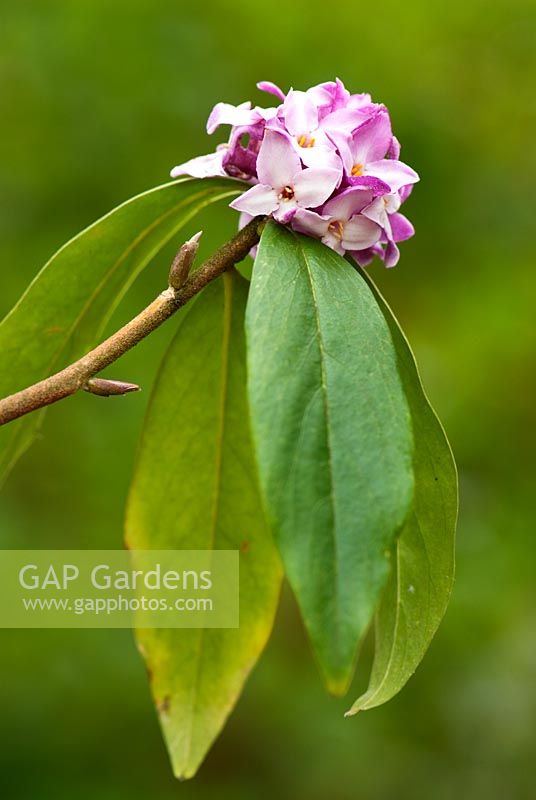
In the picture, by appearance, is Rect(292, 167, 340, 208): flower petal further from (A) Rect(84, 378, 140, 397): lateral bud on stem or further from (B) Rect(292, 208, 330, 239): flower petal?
(A) Rect(84, 378, 140, 397): lateral bud on stem

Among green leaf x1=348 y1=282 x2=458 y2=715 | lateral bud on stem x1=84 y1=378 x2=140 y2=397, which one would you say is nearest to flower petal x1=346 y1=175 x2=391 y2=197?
green leaf x1=348 y1=282 x2=458 y2=715

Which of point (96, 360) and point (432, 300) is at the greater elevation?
point (432, 300)

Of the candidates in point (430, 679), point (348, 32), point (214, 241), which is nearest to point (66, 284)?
point (214, 241)

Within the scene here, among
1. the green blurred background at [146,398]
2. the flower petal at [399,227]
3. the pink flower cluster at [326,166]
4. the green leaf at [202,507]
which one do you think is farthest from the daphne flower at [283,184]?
the green blurred background at [146,398]

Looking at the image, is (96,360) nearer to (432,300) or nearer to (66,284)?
(66,284)

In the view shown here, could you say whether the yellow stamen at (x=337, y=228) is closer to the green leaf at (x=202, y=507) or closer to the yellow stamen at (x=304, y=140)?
the yellow stamen at (x=304, y=140)

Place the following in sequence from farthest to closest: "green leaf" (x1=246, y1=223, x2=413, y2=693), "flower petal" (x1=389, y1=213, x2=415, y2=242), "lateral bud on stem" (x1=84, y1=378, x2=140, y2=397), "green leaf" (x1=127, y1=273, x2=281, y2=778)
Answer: "green leaf" (x1=127, y1=273, x2=281, y2=778) < "flower petal" (x1=389, y1=213, x2=415, y2=242) < "lateral bud on stem" (x1=84, y1=378, x2=140, y2=397) < "green leaf" (x1=246, y1=223, x2=413, y2=693)
